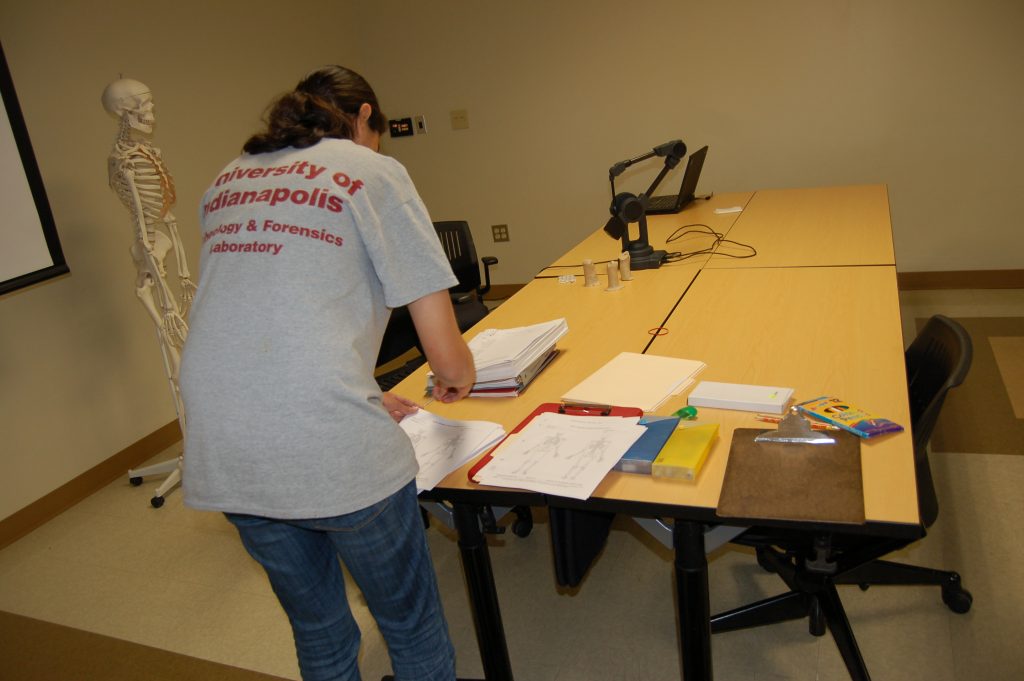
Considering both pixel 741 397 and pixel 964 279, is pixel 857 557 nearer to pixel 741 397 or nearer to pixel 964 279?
pixel 741 397

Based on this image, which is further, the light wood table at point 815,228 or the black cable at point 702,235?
the black cable at point 702,235

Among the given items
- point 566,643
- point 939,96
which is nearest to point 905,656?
point 566,643

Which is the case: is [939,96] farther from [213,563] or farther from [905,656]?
[213,563]

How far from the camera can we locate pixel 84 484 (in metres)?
3.30

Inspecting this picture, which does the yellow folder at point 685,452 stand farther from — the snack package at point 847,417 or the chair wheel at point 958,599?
the chair wheel at point 958,599

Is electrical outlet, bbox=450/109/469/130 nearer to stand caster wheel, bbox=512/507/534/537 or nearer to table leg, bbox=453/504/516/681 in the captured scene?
stand caster wheel, bbox=512/507/534/537

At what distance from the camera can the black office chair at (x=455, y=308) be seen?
298 centimetres

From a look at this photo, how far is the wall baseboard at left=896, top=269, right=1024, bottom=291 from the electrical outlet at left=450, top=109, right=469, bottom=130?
2892 mm

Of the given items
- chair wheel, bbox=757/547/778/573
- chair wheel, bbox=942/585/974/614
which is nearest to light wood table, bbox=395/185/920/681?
chair wheel, bbox=757/547/778/573

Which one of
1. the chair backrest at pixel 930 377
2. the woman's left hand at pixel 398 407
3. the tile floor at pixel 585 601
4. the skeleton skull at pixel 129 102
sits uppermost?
the skeleton skull at pixel 129 102

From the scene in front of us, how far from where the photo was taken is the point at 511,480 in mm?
1348

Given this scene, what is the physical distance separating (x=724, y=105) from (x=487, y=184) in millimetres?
1658

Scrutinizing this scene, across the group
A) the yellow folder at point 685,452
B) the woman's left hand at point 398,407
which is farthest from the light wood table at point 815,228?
the woman's left hand at point 398,407

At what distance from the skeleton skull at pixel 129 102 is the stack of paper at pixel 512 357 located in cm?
173
